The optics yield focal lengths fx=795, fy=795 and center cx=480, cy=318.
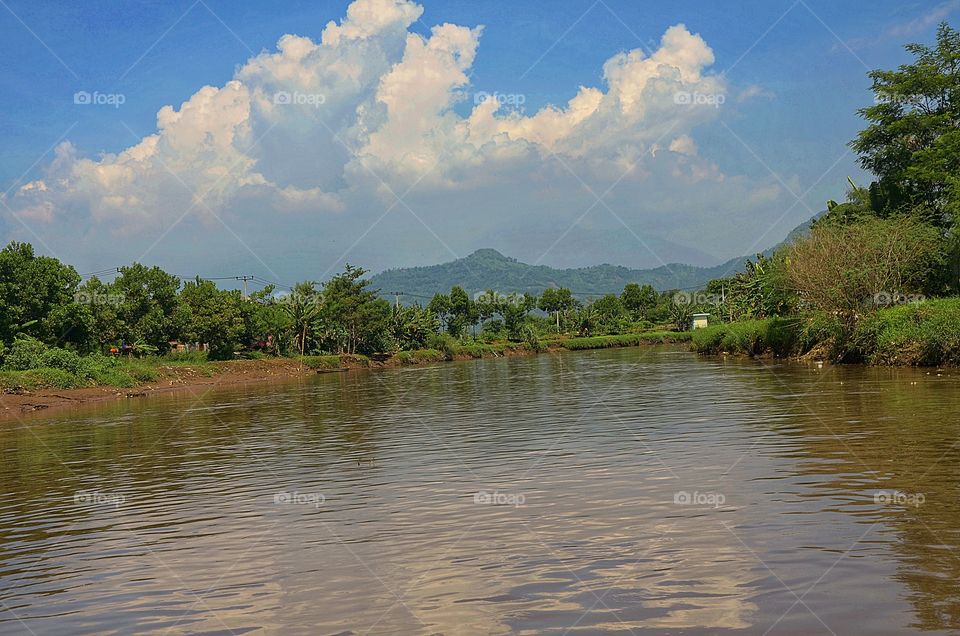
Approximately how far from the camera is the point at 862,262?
39.3 meters

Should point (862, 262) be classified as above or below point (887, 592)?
above

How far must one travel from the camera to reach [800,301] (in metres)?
44.4

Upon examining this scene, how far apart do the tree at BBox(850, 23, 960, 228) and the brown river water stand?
28701mm

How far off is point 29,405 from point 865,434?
38093 millimetres

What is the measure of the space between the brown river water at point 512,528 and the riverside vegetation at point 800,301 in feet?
63.2

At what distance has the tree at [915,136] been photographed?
44.8m

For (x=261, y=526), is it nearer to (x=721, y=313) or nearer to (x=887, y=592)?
(x=887, y=592)

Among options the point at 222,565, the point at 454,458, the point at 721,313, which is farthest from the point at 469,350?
the point at 222,565

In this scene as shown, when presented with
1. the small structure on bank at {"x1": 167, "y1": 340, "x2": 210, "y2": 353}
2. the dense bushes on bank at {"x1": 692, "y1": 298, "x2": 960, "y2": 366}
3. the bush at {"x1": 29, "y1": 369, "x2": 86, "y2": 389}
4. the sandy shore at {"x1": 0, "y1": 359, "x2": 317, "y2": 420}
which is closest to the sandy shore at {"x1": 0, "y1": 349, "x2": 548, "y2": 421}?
the sandy shore at {"x1": 0, "y1": 359, "x2": 317, "y2": 420}

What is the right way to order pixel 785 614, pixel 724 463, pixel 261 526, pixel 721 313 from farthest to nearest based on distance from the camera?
pixel 721 313
pixel 724 463
pixel 261 526
pixel 785 614

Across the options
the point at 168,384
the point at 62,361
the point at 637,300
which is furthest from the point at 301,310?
the point at 637,300

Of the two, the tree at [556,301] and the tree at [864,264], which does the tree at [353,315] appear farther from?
the tree at [864,264]

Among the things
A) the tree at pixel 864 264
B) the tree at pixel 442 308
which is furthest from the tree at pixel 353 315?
the tree at pixel 864 264

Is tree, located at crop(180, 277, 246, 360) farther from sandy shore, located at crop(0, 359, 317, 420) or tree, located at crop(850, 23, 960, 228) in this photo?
tree, located at crop(850, 23, 960, 228)
